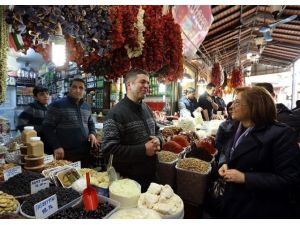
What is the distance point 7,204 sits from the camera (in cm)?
153

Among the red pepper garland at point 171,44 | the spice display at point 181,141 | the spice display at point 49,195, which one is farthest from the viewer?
the spice display at point 181,141

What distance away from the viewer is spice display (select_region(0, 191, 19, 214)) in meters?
1.50

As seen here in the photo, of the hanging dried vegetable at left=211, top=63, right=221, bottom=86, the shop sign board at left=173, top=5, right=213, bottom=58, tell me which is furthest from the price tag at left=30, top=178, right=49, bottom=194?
the hanging dried vegetable at left=211, top=63, right=221, bottom=86

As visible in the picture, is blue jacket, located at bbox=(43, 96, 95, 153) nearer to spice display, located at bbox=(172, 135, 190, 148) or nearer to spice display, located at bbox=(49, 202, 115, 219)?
spice display, located at bbox=(172, 135, 190, 148)

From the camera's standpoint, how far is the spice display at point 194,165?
2843 mm

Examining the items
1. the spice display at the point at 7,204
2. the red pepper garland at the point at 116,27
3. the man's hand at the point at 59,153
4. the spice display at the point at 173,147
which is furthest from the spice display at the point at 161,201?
the man's hand at the point at 59,153

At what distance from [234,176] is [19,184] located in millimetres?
1520

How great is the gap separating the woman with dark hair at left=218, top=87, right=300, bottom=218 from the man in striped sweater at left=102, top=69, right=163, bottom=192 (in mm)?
702

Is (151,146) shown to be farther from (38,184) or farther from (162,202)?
(38,184)

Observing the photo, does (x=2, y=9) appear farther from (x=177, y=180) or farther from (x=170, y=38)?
(x=177, y=180)

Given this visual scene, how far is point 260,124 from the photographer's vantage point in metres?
1.83

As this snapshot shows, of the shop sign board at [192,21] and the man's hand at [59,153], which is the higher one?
the shop sign board at [192,21]

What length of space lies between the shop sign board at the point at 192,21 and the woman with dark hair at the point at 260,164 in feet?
4.69

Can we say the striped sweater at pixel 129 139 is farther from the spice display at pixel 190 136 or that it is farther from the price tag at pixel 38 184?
the spice display at pixel 190 136
